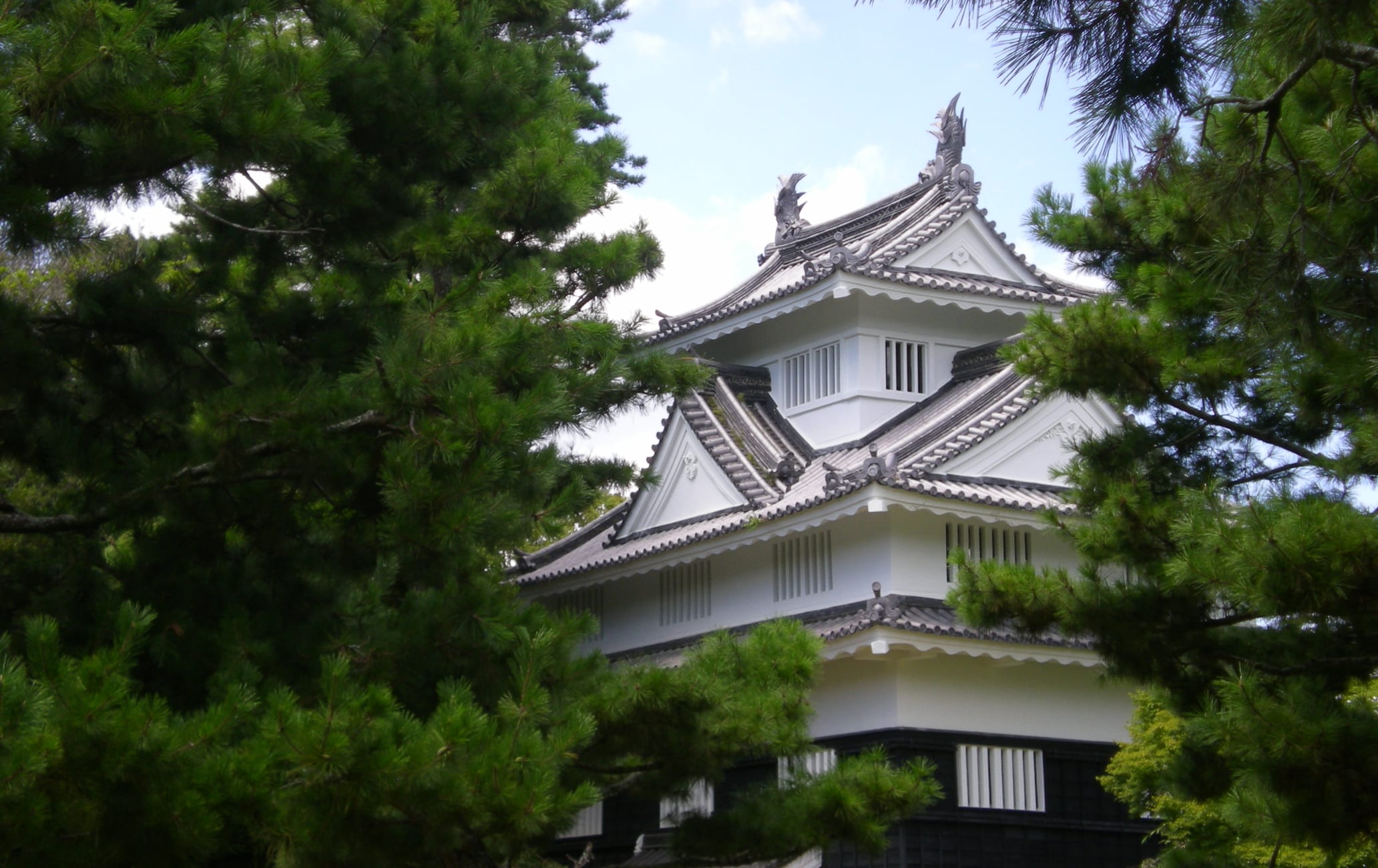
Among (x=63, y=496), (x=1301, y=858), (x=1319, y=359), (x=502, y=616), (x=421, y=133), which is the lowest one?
(x=1301, y=858)

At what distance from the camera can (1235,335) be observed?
8.60 metres

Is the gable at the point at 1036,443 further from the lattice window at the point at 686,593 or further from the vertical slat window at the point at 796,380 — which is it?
the lattice window at the point at 686,593

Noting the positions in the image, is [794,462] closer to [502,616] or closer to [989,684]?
[989,684]

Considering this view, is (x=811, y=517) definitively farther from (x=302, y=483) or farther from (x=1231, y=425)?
(x=302, y=483)

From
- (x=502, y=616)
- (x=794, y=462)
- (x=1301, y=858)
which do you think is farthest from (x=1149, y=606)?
(x=794, y=462)

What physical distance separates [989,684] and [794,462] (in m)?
3.22

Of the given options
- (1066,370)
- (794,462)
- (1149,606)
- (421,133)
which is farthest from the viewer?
(794,462)

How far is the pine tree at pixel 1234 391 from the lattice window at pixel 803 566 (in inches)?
208

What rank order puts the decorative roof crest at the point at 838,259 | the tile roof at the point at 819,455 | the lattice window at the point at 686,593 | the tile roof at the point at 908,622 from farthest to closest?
the lattice window at the point at 686,593, the decorative roof crest at the point at 838,259, the tile roof at the point at 819,455, the tile roof at the point at 908,622

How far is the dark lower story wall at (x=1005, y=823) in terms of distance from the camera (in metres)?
13.1

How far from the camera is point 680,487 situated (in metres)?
17.0

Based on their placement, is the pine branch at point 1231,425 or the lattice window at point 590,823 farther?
the lattice window at point 590,823

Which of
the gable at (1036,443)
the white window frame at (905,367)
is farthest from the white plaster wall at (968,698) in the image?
the white window frame at (905,367)

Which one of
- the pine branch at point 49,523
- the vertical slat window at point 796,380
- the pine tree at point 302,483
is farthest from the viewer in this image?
the vertical slat window at point 796,380
